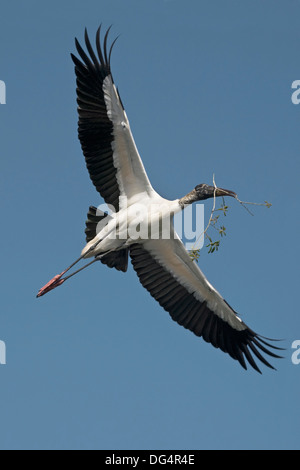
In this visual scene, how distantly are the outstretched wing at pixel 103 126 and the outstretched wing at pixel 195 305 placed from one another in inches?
70.8

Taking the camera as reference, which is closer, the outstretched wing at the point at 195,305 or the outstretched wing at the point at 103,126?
the outstretched wing at the point at 103,126

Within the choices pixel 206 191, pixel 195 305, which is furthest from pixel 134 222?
pixel 195 305

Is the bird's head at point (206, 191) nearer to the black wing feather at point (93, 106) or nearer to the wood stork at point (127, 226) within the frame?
the wood stork at point (127, 226)

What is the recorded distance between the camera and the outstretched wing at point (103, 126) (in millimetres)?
15703

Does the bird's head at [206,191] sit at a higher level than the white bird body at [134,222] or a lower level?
higher

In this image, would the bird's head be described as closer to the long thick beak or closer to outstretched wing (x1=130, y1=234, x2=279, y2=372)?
the long thick beak

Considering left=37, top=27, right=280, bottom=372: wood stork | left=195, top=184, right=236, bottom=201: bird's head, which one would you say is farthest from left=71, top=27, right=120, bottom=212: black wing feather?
left=195, top=184, right=236, bottom=201: bird's head

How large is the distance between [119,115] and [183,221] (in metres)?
2.25

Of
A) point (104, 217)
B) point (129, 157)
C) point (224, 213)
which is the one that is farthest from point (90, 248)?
point (224, 213)

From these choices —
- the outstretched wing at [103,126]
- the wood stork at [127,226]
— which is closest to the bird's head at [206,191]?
the wood stork at [127,226]

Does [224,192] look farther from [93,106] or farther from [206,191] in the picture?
[93,106]

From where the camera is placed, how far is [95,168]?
16.2m

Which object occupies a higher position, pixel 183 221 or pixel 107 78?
pixel 107 78

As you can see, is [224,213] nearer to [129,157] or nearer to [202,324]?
[129,157]
